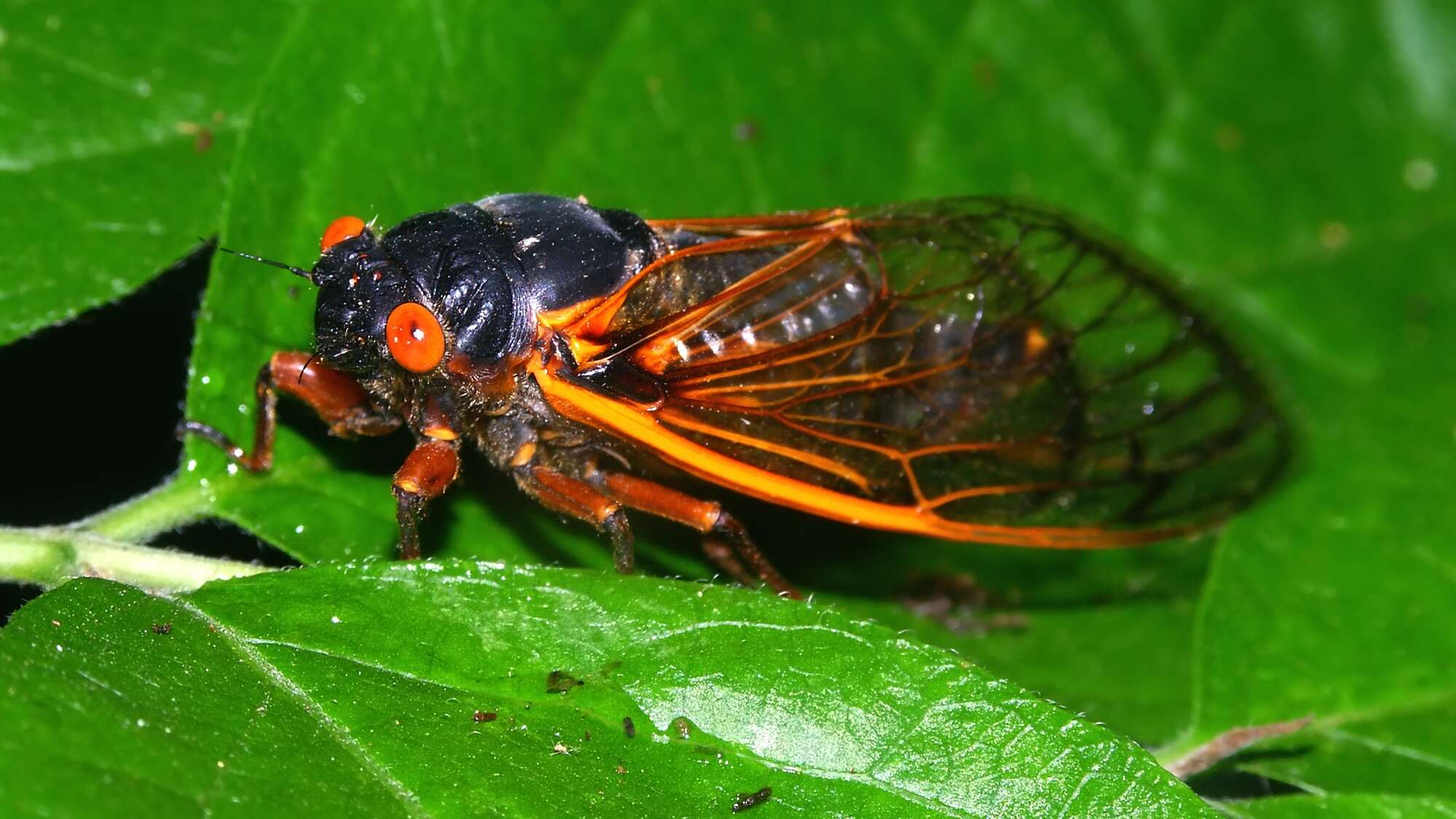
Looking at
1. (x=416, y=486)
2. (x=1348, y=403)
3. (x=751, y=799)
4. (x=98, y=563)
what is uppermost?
(x=1348, y=403)

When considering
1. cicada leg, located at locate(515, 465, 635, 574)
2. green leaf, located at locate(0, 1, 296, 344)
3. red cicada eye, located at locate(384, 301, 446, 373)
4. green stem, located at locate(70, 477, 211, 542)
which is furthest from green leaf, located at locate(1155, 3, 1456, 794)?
green leaf, located at locate(0, 1, 296, 344)

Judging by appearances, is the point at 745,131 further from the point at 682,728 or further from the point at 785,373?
the point at 682,728

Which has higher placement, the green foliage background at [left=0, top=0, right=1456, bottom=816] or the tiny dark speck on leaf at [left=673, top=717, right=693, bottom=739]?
the green foliage background at [left=0, top=0, right=1456, bottom=816]

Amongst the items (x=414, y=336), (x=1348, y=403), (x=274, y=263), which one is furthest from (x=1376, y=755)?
(x=274, y=263)

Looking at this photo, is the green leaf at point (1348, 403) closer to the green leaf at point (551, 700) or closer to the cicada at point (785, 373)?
the cicada at point (785, 373)

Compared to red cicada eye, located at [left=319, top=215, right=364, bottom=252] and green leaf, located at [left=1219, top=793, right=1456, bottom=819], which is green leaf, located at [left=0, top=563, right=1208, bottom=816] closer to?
green leaf, located at [left=1219, top=793, right=1456, bottom=819]

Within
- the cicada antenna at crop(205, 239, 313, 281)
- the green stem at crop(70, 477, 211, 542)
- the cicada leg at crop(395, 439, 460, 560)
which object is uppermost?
the cicada antenna at crop(205, 239, 313, 281)

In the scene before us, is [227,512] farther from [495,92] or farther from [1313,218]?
[1313,218]
